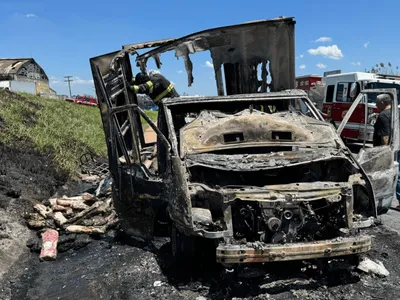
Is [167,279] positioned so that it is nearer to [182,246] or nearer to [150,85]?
[182,246]

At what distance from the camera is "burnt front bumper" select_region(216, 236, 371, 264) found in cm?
359

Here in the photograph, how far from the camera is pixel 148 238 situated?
504 cm

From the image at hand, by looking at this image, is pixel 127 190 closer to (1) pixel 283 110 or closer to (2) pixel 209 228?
(2) pixel 209 228

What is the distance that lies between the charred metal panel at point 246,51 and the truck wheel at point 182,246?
11.4 ft

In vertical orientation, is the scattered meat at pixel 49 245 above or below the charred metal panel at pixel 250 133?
below

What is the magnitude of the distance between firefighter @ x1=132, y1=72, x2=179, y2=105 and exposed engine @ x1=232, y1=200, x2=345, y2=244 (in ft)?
11.7

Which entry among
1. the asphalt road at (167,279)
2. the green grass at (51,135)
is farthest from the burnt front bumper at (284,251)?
the green grass at (51,135)

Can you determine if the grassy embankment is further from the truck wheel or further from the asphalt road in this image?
the truck wheel

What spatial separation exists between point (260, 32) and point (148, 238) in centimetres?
365

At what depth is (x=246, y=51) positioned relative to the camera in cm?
710

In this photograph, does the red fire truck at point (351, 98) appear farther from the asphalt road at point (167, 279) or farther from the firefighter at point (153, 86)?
the asphalt road at point (167, 279)

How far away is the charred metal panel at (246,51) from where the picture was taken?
6.66 metres

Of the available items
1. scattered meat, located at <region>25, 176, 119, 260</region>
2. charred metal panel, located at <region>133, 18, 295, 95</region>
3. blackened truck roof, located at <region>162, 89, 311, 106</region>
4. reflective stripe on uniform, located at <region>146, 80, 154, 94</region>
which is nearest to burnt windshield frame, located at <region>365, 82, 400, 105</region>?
charred metal panel, located at <region>133, 18, 295, 95</region>

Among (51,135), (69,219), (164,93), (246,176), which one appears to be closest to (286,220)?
(246,176)
